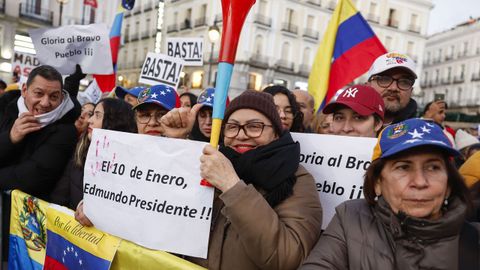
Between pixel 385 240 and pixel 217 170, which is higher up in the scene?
pixel 217 170

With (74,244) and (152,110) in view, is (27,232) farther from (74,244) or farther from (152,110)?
(152,110)

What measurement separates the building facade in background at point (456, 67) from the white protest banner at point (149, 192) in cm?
5924

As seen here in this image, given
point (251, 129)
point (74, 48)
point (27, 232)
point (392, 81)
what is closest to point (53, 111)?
point (27, 232)

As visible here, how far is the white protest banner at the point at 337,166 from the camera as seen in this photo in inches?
95.2

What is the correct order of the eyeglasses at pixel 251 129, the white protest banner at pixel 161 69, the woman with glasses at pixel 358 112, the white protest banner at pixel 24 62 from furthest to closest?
the white protest banner at pixel 24 62
the white protest banner at pixel 161 69
the woman with glasses at pixel 358 112
the eyeglasses at pixel 251 129

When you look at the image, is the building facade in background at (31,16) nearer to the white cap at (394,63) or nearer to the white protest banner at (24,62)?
the white protest banner at (24,62)

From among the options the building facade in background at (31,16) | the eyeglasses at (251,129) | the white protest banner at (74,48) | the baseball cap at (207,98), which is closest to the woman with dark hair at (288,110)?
the baseball cap at (207,98)

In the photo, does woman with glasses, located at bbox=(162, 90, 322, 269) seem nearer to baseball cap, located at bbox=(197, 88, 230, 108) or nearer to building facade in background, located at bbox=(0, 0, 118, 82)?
baseball cap, located at bbox=(197, 88, 230, 108)

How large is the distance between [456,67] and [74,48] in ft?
209

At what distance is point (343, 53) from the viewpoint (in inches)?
195

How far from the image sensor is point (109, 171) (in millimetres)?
2449

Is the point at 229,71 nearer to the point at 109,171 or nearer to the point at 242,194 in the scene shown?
the point at 242,194

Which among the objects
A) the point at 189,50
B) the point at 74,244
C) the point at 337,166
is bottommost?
the point at 74,244

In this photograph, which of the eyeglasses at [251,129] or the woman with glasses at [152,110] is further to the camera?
Result: the woman with glasses at [152,110]
